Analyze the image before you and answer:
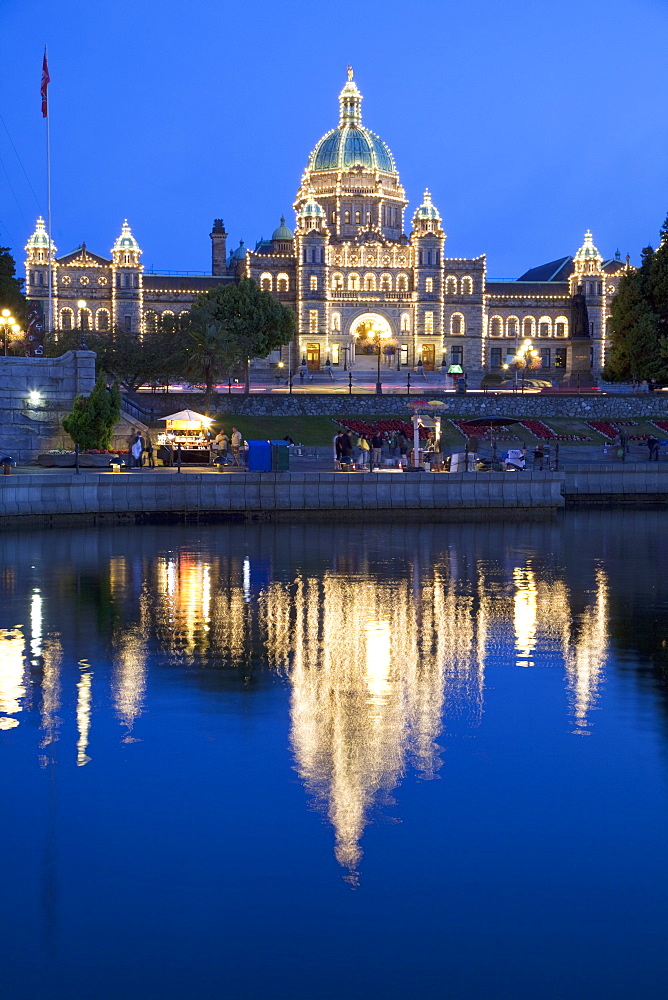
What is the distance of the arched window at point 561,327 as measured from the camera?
12275 centimetres

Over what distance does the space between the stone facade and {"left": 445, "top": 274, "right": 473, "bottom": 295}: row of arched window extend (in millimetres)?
75309

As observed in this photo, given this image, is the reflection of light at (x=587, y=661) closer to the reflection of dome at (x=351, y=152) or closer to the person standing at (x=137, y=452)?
the person standing at (x=137, y=452)

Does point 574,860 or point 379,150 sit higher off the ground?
point 379,150

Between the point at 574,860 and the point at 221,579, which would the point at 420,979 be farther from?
the point at 221,579

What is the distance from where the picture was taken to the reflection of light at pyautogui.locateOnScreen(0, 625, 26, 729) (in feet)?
51.8

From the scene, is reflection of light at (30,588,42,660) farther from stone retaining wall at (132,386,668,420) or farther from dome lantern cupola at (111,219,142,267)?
dome lantern cupola at (111,219,142,267)

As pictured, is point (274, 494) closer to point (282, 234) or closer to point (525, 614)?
point (525, 614)

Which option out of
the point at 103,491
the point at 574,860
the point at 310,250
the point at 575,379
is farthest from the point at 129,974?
the point at 310,250

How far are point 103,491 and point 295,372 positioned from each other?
70.0 m

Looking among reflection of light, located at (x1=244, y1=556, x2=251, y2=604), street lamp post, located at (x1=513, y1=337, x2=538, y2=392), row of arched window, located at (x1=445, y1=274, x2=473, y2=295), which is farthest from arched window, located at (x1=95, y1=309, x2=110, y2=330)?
reflection of light, located at (x1=244, y1=556, x2=251, y2=604)

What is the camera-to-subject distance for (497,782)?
42.6ft

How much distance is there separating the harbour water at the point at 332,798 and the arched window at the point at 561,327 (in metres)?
101

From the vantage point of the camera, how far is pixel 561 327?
4838 inches

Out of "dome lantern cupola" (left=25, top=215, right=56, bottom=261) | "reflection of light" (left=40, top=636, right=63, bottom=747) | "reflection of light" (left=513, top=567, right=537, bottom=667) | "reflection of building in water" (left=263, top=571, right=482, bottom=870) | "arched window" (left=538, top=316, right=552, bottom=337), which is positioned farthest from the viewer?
"arched window" (left=538, top=316, right=552, bottom=337)
